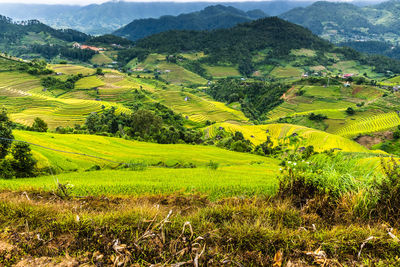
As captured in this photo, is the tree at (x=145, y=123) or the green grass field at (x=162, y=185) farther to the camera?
the tree at (x=145, y=123)

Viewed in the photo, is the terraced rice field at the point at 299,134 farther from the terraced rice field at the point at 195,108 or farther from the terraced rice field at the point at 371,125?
the terraced rice field at the point at 195,108

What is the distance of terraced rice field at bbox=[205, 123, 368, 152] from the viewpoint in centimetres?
5450

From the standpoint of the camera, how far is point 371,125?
71125 millimetres

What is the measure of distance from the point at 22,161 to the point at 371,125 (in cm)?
8930

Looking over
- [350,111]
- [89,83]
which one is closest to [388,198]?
[350,111]

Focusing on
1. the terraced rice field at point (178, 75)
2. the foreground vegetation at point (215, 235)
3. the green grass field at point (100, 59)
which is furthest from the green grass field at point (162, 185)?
the green grass field at point (100, 59)

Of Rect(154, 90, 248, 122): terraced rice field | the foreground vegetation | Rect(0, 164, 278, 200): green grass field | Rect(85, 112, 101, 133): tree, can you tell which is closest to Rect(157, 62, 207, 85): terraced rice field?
Rect(154, 90, 248, 122): terraced rice field

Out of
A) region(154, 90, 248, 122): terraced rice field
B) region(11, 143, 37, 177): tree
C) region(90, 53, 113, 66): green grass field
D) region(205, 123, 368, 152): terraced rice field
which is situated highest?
region(90, 53, 113, 66): green grass field

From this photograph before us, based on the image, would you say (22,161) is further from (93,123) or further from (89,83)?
(89,83)

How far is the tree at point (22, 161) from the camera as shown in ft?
37.1

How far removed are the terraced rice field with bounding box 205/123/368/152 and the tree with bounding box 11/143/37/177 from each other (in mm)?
50858

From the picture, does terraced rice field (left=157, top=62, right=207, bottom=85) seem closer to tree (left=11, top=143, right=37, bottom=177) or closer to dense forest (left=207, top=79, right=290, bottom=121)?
dense forest (left=207, top=79, right=290, bottom=121)

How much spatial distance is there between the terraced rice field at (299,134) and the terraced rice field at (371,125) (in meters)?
13.9

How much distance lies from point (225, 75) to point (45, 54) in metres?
149
